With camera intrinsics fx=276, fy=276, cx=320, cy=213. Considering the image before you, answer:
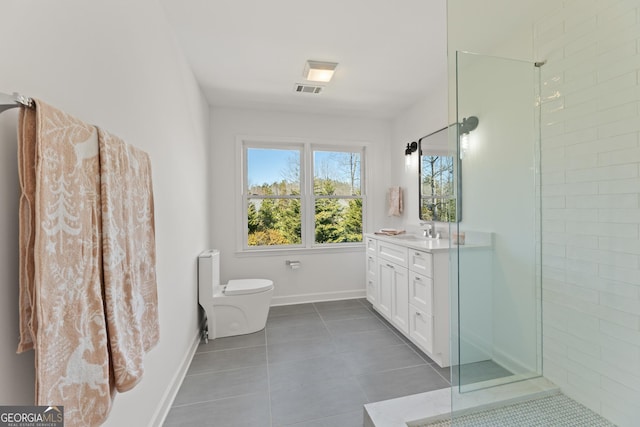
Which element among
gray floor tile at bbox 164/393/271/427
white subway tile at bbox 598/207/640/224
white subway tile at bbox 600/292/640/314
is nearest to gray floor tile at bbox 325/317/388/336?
gray floor tile at bbox 164/393/271/427

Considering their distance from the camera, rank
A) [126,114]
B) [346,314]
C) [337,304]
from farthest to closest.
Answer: [337,304], [346,314], [126,114]

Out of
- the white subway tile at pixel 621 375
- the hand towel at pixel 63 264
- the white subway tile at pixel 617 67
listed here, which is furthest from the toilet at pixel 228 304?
the white subway tile at pixel 617 67

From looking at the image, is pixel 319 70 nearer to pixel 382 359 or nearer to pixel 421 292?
pixel 421 292

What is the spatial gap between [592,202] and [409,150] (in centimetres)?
201

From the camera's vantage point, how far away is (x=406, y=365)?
215 cm

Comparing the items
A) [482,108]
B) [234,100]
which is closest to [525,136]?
[482,108]

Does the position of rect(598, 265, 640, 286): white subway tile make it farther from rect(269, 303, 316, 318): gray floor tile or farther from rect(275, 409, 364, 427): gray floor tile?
rect(269, 303, 316, 318): gray floor tile

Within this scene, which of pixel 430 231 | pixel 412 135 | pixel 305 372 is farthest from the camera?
pixel 412 135

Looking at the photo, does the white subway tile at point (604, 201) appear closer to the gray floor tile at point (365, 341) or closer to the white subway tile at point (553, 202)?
the white subway tile at point (553, 202)

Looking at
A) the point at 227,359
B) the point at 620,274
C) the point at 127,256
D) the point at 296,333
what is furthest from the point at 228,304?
the point at 620,274

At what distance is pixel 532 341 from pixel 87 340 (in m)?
2.40

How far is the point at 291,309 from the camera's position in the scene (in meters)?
3.38

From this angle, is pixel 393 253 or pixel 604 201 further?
pixel 393 253

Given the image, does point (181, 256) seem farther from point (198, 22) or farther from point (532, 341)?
point (532, 341)
